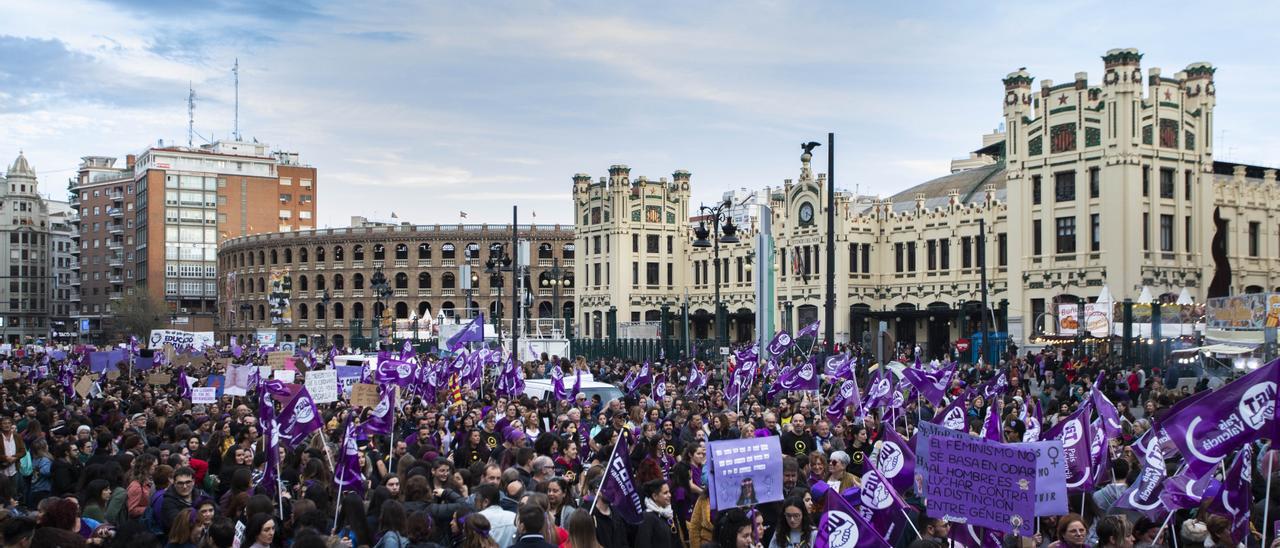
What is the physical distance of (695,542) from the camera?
9867 millimetres

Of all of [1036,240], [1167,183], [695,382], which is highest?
[1167,183]

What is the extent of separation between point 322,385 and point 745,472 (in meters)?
10.7

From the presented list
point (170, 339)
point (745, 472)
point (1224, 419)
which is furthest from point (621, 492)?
point (170, 339)

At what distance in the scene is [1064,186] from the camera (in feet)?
163

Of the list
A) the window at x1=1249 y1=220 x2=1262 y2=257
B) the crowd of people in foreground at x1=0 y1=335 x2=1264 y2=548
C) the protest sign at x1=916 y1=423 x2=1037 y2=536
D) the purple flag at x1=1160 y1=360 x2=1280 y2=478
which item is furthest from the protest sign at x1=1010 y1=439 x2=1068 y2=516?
the window at x1=1249 y1=220 x2=1262 y2=257

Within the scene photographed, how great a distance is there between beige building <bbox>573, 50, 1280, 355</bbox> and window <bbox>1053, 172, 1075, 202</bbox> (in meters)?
0.06

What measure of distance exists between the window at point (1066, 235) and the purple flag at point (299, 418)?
41.9 m

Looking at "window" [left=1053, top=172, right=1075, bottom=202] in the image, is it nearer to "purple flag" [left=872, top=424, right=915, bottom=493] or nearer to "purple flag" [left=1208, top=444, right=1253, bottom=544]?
"purple flag" [left=872, top=424, right=915, bottom=493]

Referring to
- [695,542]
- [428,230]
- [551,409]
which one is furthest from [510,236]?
[695,542]

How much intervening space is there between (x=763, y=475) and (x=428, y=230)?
89.4 meters

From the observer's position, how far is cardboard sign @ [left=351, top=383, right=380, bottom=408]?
55.6ft

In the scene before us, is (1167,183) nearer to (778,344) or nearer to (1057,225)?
(1057,225)

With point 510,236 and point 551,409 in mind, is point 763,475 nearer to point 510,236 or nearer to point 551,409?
point 551,409

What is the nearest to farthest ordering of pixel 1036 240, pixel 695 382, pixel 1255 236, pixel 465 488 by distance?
Answer: 1. pixel 465 488
2. pixel 695 382
3. pixel 1036 240
4. pixel 1255 236
